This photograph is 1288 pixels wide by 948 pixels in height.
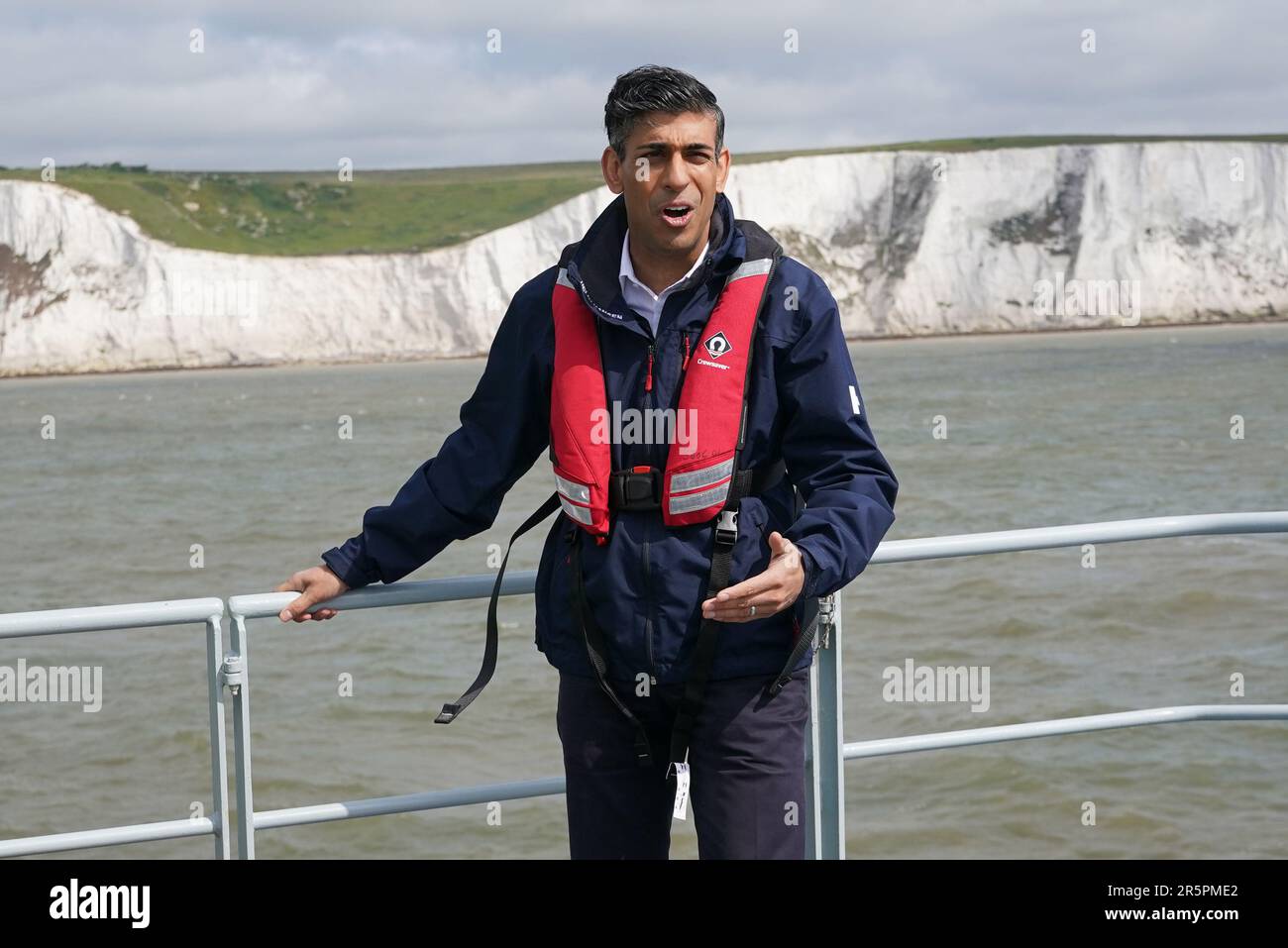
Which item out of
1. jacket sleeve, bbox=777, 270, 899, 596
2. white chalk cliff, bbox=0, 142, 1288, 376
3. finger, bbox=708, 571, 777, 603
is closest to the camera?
finger, bbox=708, 571, 777, 603

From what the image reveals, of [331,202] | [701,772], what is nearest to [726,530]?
[701,772]

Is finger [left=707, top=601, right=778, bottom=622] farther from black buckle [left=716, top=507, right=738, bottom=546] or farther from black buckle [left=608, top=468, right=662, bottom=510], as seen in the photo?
black buckle [left=608, top=468, right=662, bottom=510]

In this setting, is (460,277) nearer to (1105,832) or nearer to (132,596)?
(132,596)

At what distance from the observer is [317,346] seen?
72.8 metres

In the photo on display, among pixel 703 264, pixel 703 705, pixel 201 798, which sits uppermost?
pixel 703 264

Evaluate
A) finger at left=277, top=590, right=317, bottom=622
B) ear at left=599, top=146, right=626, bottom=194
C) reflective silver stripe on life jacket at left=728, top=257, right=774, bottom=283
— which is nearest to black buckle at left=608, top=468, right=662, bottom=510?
reflective silver stripe on life jacket at left=728, top=257, right=774, bottom=283

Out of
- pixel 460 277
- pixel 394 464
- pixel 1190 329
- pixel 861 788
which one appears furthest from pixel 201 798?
pixel 1190 329

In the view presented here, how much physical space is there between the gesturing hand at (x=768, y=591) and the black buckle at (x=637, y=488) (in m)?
0.22

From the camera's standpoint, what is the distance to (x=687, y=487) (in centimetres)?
261

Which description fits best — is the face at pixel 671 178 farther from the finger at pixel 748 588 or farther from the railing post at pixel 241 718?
the railing post at pixel 241 718

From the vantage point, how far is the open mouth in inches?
104

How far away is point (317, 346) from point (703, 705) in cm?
7199

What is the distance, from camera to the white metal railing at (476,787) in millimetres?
2904

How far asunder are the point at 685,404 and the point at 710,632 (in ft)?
1.25
